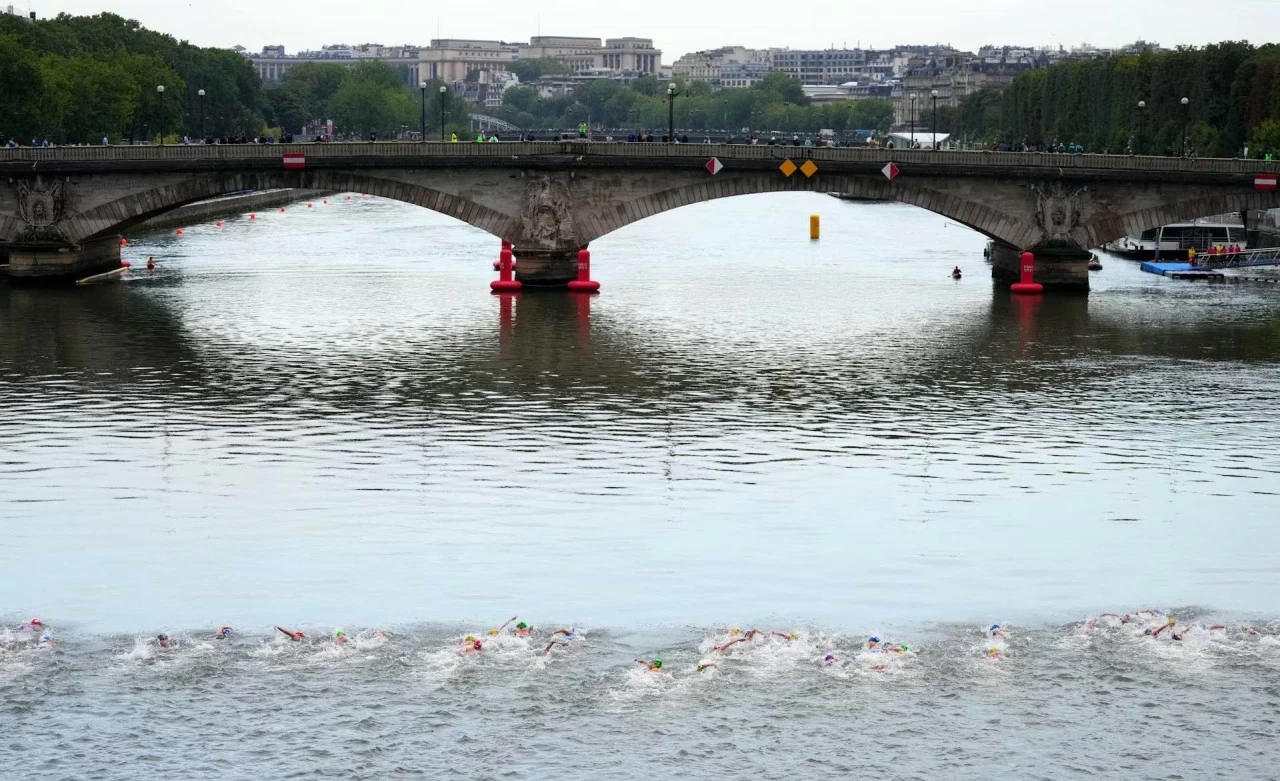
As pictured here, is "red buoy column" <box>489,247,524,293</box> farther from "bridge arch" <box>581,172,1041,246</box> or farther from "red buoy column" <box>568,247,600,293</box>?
"bridge arch" <box>581,172,1041,246</box>

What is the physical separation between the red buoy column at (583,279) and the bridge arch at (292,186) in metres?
3.13

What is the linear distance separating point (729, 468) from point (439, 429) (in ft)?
28.7

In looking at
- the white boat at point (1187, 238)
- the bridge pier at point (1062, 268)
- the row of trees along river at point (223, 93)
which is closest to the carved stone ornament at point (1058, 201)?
the bridge pier at point (1062, 268)

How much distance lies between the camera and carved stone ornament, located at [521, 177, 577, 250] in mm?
79250

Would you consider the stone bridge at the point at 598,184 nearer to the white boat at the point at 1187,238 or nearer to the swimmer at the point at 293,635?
the white boat at the point at 1187,238

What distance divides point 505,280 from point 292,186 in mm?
10310

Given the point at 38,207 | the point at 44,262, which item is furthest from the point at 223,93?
the point at 38,207

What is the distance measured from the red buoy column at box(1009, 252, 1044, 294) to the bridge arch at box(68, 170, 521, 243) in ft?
71.3

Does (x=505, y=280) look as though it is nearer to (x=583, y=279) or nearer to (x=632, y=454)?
(x=583, y=279)

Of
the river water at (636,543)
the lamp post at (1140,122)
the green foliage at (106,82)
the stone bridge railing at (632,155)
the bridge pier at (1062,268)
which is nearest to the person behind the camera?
the river water at (636,543)

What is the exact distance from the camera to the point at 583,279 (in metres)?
79.6

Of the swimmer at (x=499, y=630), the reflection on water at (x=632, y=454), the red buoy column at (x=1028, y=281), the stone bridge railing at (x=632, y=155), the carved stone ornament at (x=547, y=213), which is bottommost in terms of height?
the swimmer at (x=499, y=630)

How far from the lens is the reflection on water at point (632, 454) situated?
33.1m

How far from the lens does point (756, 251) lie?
104750mm
